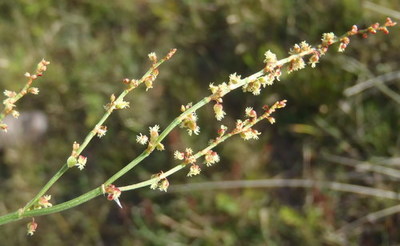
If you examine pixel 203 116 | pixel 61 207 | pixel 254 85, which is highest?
pixel 203 116

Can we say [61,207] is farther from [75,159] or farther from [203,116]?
[203,116]

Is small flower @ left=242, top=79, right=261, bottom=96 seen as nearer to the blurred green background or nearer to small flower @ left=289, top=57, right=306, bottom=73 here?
small flower @ left=289, top=57, right=306, bottom=73

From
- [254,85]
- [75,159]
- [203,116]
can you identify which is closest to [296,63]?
[254,85]

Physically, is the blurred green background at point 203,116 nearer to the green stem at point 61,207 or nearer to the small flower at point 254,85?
the small flower at point 254,85

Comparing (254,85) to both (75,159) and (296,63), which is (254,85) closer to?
(296,63)

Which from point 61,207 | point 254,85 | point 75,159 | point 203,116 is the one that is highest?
point 203,116

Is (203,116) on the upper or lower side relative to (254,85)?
upper

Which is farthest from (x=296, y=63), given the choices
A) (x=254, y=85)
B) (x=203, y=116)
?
(x=203, y=116)

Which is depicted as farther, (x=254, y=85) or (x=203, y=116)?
(x=203, y=116)

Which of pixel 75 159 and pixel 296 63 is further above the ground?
pixel 296 63

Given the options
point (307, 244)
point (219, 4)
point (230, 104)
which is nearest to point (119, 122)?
point (230, 104)

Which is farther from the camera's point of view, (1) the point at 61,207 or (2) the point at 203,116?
(2) the point at 203,116

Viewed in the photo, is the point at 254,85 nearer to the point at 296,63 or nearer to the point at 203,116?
the point at 296,63
